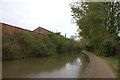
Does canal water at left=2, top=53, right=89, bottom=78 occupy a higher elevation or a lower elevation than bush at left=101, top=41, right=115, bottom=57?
lower

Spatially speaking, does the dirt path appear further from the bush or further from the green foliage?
the green foliage

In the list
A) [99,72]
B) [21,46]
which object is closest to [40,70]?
[99,72]

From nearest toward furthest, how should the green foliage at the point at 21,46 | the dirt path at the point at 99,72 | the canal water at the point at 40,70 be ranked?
1. the dirt path at the point at 99,72
2. the canal water at the point at 40,70
3. the green foliage at the point at 21,46

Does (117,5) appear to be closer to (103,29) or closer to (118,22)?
(118,22)

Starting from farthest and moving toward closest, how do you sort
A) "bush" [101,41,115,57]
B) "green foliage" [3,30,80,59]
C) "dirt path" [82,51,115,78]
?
"bush" [101,41,115,57], "green foliage" [3,30,80,59], "dirt path" [82,51,115,78]

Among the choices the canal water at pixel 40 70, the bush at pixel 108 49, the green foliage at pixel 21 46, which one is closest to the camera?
the canal water at pixel 40 70

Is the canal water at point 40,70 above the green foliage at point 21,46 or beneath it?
beneath

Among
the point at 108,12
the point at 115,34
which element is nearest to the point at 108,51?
the point at 115,34

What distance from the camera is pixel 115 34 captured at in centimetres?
1073

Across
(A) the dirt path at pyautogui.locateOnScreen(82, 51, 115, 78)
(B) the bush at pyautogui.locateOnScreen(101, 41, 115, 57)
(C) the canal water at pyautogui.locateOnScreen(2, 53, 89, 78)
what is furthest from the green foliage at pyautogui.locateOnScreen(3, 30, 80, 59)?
(A) the dirt path at pyautogui.locateOnScreen(82, 51, 115, 78)

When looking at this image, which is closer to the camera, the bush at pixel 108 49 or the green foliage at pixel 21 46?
the green foliage at pixel 21 46

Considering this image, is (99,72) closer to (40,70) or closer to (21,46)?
(40,70)

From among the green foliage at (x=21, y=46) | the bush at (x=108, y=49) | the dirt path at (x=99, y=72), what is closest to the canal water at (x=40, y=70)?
the dirt path at (x=99, y=72)

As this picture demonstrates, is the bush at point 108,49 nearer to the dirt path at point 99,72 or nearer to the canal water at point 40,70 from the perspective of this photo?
the canal water at point 40,70
